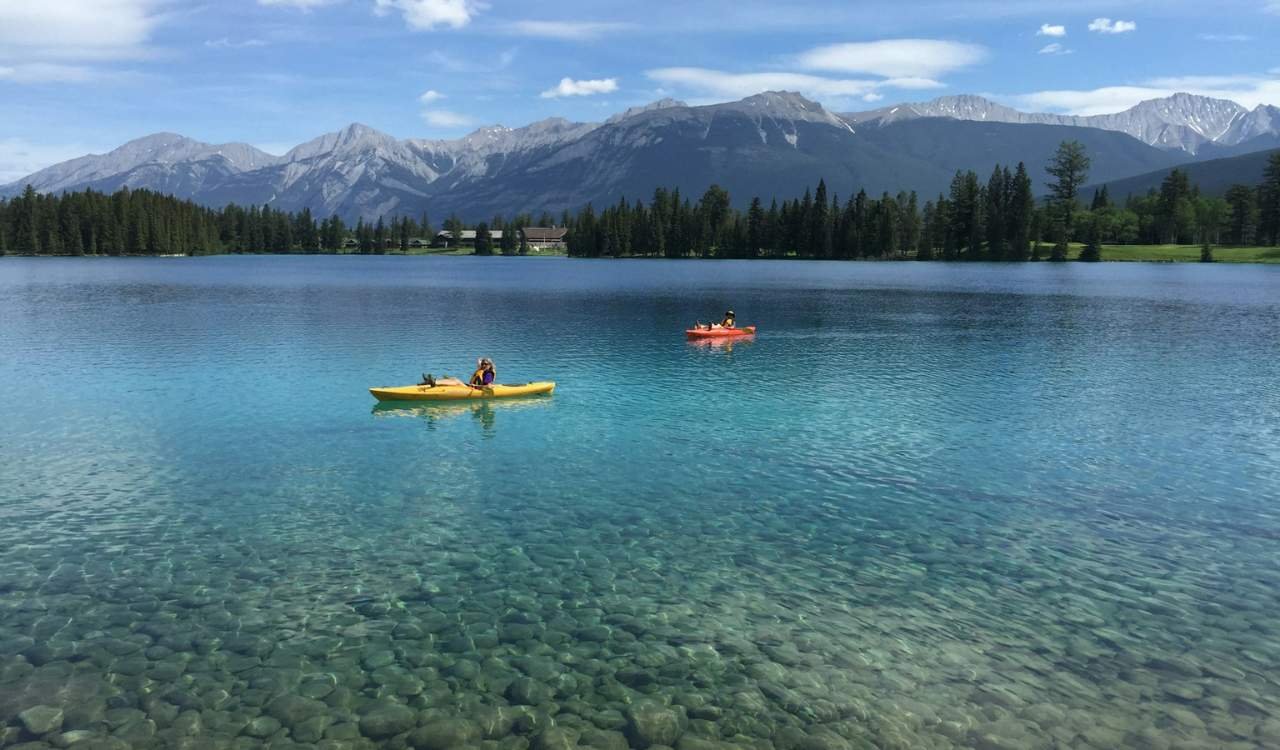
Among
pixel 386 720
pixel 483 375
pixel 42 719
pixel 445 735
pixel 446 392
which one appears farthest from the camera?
pixel 483 375

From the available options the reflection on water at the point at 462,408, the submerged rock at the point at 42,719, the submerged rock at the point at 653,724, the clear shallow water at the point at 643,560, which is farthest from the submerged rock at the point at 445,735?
the reflection on water at the point at 462,408

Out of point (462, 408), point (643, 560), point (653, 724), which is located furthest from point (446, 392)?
point (653, 724)

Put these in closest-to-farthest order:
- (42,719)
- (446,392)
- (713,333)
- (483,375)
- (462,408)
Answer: (42,719)
(462,408)
(446,392)
(483,375)
(713,333)

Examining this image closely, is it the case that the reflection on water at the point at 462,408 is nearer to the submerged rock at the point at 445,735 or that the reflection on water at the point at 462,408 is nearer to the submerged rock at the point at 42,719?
the submerged rock at the point at 42,719

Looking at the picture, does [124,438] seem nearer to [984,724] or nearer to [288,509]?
[288,509]

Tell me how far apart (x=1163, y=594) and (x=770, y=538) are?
30.8 feet

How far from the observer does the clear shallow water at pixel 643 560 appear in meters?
14.2

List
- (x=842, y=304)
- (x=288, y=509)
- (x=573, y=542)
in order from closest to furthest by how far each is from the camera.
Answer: (x=573, y=542)
(x=288, y=509)
(x=842, y=304)

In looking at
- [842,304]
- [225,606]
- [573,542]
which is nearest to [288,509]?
[225,606]

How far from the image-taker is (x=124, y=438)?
32.9 meters

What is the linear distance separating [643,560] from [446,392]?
23072mm

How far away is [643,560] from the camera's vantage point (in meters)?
20.9

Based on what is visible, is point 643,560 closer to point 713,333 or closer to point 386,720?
point 386,720

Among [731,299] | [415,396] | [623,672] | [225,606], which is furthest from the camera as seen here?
[731,299]
